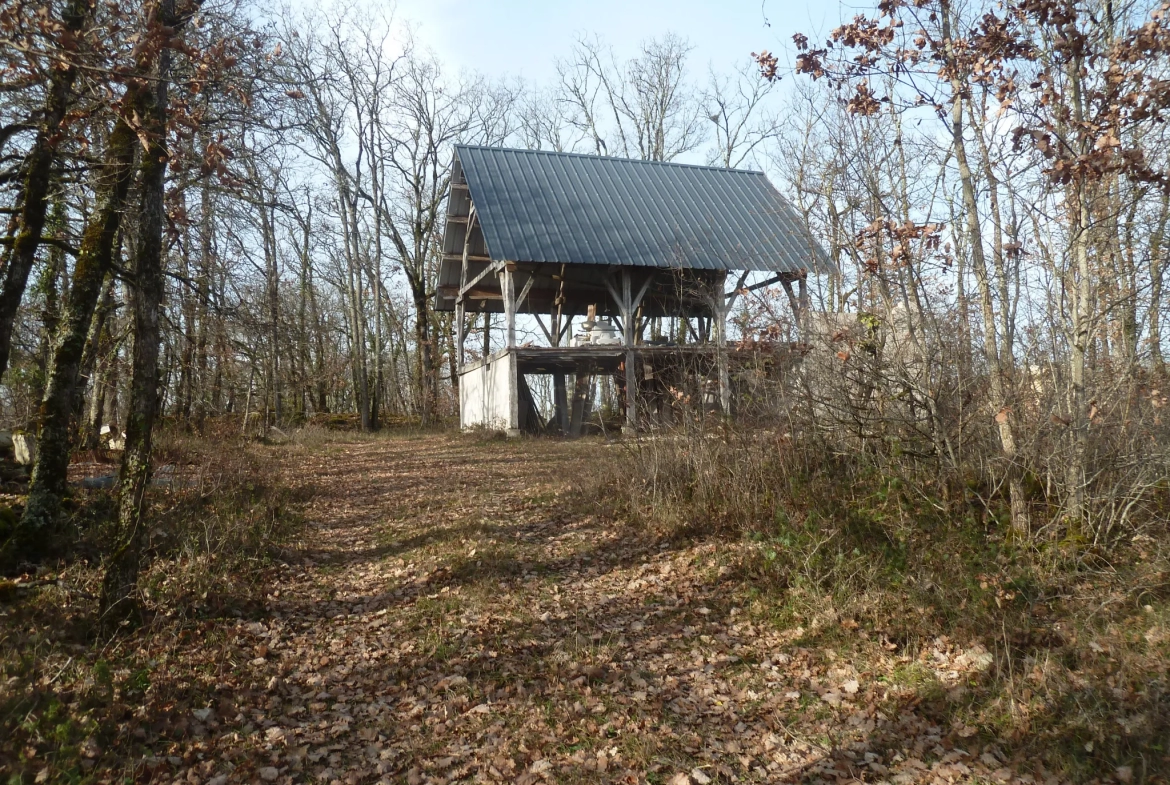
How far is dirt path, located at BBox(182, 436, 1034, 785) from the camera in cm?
415

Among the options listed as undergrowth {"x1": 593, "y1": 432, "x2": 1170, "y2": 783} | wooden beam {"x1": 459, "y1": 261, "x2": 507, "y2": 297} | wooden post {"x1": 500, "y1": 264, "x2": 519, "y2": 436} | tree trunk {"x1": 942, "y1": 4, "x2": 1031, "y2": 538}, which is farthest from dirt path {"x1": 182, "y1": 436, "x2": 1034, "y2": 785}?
wooden beam {"x1": 459, "y1": 261, "x2": 507, "y2": 297}

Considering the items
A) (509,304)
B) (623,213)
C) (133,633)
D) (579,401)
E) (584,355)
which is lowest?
(133,633)

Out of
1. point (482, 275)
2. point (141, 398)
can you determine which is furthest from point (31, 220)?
point (482, 275)

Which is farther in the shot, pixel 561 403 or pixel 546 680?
pixel 561 403

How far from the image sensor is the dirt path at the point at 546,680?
4.15 meters

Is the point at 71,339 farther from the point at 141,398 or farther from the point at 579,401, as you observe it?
the point at 579,401

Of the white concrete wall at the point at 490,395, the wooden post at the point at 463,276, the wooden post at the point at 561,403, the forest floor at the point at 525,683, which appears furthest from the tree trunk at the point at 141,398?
the wooden post at the point at 561,403

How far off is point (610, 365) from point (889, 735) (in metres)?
16.3

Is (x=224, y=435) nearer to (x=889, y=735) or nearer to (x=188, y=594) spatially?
(x=188, y=594)

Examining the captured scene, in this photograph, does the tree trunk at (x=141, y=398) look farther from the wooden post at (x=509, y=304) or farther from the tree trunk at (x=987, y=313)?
the wooden post at (x=509, y=304)

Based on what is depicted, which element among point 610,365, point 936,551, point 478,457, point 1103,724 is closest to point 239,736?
point 1103,724

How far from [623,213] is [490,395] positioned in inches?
221

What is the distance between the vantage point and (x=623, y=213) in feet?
61.1

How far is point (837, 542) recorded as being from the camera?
6.72m
